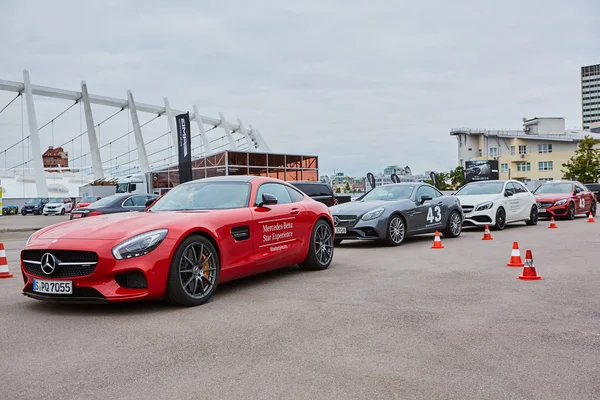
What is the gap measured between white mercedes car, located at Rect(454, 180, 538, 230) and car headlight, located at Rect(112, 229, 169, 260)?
39.5ft

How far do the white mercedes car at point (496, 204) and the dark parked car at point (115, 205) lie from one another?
1001 centimetres

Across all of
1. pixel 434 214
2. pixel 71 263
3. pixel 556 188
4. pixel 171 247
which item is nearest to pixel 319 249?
pixel 171 247

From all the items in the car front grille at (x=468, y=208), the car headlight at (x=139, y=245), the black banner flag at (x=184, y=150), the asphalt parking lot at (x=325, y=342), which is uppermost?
the black banner flag at (x=184, y=150)

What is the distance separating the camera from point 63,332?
5.05 metres

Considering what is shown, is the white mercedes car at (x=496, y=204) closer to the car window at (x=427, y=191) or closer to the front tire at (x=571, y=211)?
the car window at (x=427, y=191)

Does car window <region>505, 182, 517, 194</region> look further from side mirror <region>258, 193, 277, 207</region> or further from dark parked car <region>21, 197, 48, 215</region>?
dark parked car <region>21, 197, 48, 215</region>

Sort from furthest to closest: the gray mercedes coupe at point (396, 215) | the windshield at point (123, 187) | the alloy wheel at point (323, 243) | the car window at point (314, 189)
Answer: the windshield at point (123, 187) → the car window at point (314, 189) → the gray mercedes coupe at point (396, 215) → the alloy wheel at point (323, 243)

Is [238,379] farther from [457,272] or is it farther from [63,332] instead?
[457,272]

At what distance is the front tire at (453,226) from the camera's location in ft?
46.1

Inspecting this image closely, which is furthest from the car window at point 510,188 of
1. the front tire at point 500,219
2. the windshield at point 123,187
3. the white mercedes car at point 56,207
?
the white mercedes car at point 56,207

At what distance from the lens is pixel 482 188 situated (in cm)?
1731

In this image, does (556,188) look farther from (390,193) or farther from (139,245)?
(139,245)

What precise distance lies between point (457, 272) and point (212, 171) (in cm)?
3650

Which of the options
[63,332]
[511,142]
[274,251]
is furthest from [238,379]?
[511,142]
